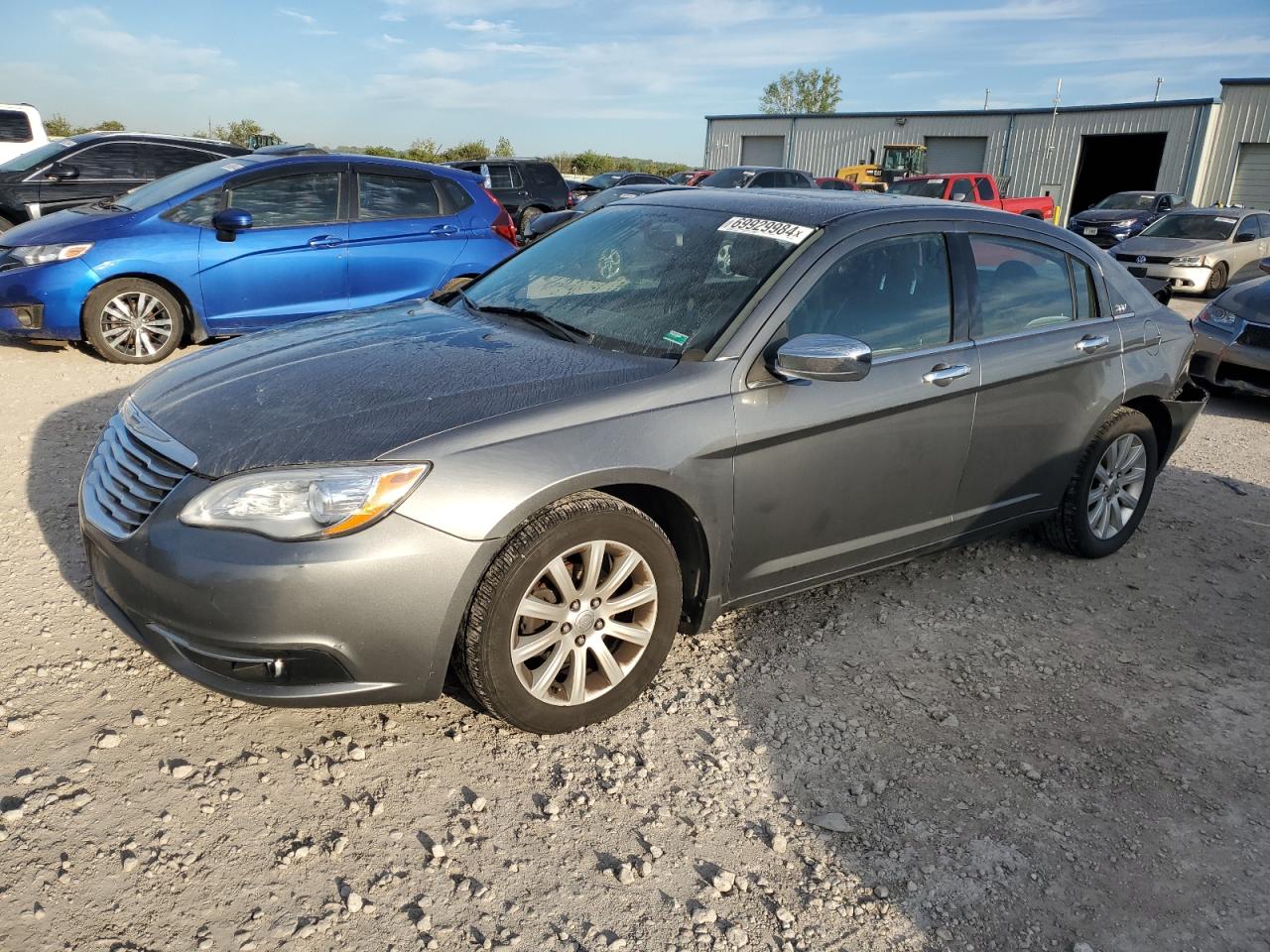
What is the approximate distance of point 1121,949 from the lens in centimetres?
234

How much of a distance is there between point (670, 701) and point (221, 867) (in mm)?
1465

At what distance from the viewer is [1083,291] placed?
432 centimetres

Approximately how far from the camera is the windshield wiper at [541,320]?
Answer: 3.44m

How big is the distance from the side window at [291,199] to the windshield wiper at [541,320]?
13.6ft

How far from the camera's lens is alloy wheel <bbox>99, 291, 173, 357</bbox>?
7.16 metres

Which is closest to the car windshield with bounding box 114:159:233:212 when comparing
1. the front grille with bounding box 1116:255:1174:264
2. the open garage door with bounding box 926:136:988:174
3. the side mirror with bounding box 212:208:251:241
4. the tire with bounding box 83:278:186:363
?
the side mirror with bounding box 212:208:251:241

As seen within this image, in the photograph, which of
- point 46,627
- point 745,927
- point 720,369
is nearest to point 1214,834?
point 745,927

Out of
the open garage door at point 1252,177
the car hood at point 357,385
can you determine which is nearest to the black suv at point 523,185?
the car hood at point 357,385

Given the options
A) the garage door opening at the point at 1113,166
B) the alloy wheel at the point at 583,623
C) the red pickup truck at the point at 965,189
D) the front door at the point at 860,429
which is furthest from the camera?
the garage door opening at the point at 1113,166

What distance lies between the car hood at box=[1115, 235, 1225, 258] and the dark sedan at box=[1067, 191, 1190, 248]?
314 cm

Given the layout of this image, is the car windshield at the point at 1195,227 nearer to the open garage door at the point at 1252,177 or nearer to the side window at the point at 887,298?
the side window at the point at 887,298

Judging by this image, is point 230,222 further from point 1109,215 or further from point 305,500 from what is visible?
point 1109,215

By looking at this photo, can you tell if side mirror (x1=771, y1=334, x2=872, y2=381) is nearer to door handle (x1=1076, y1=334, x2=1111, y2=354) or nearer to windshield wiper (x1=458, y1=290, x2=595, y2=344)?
windshield wiper (x1=458, y1=290, x2=595, y2=344)

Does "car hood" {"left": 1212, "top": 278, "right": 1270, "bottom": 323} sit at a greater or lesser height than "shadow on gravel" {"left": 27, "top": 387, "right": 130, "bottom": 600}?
greater
